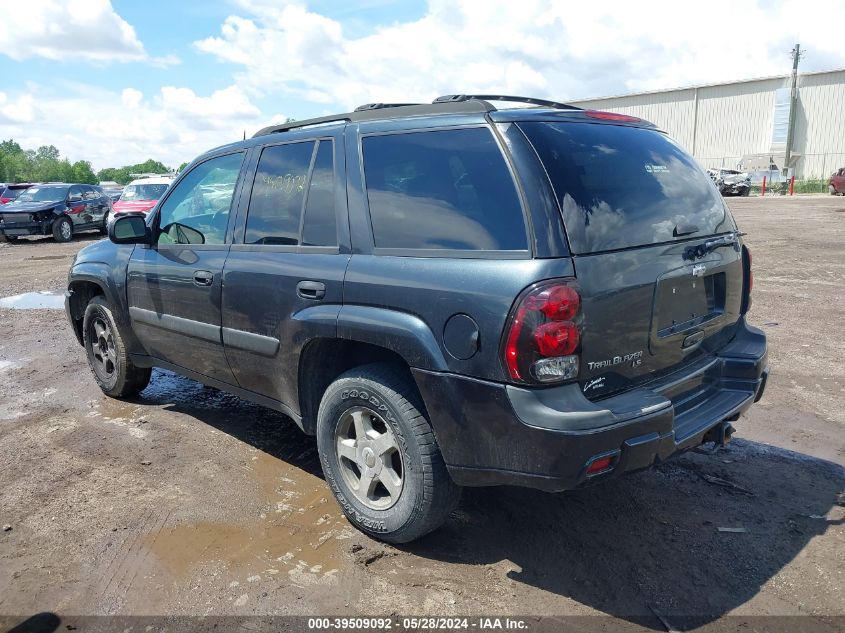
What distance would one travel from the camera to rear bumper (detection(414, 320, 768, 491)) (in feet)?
8.58

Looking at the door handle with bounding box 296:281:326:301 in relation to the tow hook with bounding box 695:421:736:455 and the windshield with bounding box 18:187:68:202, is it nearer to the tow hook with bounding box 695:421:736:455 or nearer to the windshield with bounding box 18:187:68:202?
the tow hook with bounding box 695:421:736:455

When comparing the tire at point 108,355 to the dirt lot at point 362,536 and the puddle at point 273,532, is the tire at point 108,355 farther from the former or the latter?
the puddle at point 273,532

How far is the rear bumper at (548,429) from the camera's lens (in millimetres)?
2615

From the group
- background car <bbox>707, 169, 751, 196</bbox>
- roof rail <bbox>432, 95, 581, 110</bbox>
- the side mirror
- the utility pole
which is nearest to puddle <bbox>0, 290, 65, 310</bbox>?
the side mirror

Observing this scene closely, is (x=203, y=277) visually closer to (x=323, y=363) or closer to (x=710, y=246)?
(x=323, y=363)

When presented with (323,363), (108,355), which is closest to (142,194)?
(108,355)

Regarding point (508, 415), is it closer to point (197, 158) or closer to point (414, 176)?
point (414, 176)

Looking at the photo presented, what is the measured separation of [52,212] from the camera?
20.5 meters

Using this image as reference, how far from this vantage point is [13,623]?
2838mm

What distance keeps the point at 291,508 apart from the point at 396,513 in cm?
81

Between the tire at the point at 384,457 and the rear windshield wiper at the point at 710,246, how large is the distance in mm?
1412

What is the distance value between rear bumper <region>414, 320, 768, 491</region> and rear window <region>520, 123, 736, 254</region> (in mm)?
631

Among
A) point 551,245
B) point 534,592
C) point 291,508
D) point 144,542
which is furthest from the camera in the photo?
point 291,508

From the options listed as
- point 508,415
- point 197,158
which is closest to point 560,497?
point 508,415
